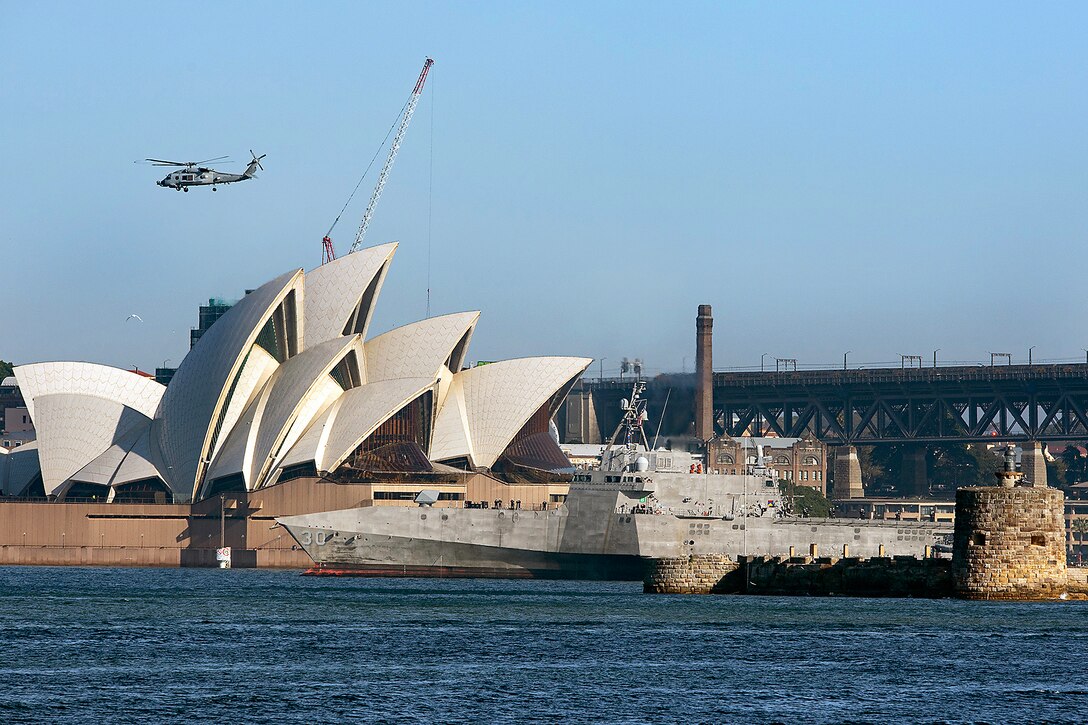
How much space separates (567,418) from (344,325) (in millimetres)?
63512

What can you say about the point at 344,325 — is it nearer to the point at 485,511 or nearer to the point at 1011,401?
the point at 485,511

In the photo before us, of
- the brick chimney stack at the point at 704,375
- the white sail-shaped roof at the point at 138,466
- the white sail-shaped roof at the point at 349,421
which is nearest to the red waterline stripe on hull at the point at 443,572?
the white sail-shaped roof at the point at 349,421

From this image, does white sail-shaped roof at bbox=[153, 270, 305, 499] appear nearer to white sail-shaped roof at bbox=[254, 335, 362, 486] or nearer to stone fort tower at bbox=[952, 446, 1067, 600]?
white sail-shaped roof at bbox=[254, 335, 362, 486]

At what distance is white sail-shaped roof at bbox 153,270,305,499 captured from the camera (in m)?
114

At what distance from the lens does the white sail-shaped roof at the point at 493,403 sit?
123812 millimetres

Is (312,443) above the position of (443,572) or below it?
above

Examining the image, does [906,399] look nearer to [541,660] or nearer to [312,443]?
[312,443]

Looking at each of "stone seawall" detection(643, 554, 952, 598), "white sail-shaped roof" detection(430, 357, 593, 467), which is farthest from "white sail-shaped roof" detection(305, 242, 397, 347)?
"stone seawall" detection(643, 554, 952, 598)

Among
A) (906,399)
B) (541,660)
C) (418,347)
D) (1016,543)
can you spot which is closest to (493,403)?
(418,347)

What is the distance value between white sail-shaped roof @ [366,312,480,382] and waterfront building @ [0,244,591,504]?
0.10 meters

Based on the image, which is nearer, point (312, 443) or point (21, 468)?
point (312, 443)

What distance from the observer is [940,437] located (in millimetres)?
161250

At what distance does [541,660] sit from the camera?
42688 millimetres

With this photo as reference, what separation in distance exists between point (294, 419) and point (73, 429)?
18.0 metres
